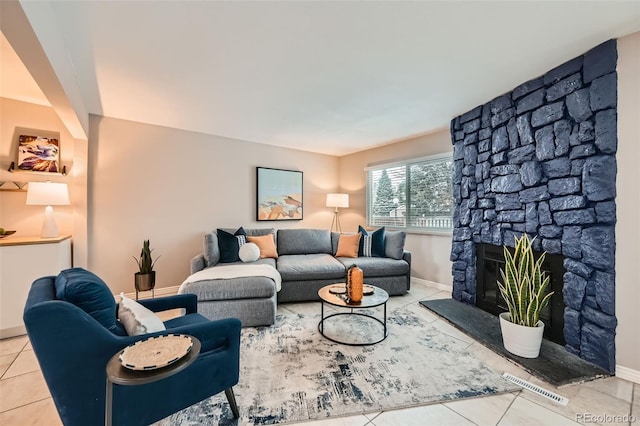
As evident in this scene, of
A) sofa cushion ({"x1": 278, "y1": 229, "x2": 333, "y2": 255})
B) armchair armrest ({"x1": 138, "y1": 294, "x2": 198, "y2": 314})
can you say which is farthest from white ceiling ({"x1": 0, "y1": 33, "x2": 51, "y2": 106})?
sofa cushion ({"x1": 278, "y1": 229, "x2": 333, "y2": 255})

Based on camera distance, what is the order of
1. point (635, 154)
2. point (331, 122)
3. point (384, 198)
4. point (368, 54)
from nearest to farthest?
point (635, 154)
point (368, 54)
point (331, 122)
point (384, 198)

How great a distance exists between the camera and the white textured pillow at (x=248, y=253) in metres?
3.59

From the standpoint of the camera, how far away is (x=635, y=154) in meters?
1.80

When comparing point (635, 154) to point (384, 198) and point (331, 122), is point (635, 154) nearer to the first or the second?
point (331, 122)

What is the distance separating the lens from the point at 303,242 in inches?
171

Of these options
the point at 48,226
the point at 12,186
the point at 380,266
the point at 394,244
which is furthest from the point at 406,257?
the point at 12,186

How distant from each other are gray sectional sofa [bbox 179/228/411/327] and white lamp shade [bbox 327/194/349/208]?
0.71 meters

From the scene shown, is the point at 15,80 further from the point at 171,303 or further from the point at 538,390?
the point at 538,390

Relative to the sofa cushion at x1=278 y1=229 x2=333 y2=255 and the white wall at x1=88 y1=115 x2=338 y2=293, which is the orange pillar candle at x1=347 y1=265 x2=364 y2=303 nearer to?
the sofa cushion at x1=278 y1=229 x2=333 y2=255

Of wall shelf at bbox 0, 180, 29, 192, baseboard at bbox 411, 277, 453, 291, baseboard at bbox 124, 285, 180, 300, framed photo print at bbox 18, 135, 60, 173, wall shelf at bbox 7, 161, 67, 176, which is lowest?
baseboard at bbox 124, 285, 180, 300

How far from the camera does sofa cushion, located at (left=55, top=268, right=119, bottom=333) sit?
1.21 meters

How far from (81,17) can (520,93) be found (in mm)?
3639

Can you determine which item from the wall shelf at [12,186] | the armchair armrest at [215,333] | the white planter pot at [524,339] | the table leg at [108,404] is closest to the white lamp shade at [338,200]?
the white planter pot at [524,339]

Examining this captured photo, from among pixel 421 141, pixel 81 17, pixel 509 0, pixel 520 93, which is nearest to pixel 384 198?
pixel 421 141
